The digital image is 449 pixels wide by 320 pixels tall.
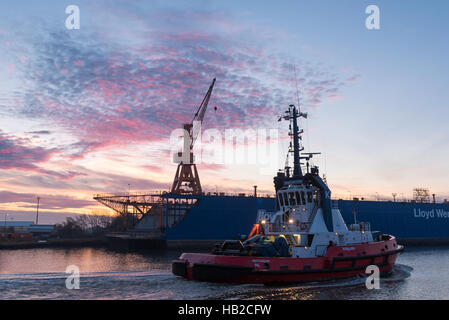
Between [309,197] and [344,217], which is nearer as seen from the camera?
[309,197]

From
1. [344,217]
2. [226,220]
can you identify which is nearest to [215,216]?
[226,220]

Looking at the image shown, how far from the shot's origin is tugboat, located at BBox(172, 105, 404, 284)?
2097 centimetres

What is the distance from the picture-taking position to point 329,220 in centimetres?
2598

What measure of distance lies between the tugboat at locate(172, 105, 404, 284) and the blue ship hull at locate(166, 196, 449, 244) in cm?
3056

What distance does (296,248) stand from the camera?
23.7 meters

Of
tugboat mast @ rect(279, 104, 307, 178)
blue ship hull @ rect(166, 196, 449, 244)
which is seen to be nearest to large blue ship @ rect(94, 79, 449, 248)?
blue ship hull @ rect(166, 196, 449, 244)

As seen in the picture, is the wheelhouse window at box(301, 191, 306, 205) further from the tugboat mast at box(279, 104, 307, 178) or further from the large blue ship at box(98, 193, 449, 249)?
the large blue ship at box(98, 193, 449, 249)

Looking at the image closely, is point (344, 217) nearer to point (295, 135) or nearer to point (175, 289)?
point (295, 135)

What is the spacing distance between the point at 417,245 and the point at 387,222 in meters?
7.78

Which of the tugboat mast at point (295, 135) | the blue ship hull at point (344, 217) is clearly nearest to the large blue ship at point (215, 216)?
the blue ship hull at point (344, 217)

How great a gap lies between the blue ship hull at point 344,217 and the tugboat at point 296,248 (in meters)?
30.6

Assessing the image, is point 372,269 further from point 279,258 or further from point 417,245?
point 417,245

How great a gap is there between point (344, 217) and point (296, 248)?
44.1 m
